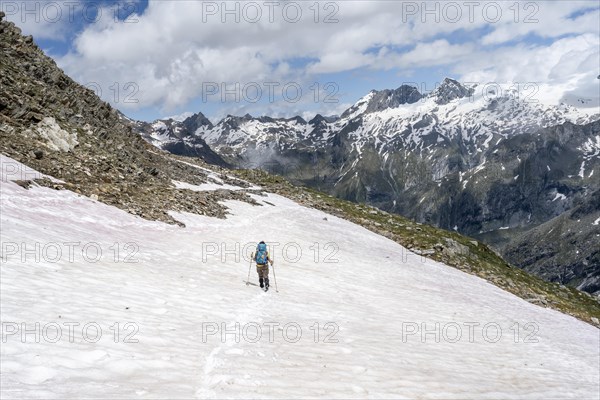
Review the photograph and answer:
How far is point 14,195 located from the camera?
25531 millimetres

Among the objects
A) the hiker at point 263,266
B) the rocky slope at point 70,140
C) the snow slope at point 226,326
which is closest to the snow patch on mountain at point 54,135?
the rocky slope at point 70,140

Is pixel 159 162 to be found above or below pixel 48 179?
above

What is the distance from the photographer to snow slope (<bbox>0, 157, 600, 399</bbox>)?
36.3 ft

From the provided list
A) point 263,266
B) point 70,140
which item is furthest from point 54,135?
point 263,266

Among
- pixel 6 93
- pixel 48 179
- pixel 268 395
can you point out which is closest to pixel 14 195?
pixel 48 179

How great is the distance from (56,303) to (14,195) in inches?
573

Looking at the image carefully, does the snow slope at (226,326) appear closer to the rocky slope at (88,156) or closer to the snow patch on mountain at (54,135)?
the rocky slope at (88,156)

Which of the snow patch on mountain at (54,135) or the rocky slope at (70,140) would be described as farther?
the snow patch on mountain at (54,135)

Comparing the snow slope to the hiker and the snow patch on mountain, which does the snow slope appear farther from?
the snow patch on mountain

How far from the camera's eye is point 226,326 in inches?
648

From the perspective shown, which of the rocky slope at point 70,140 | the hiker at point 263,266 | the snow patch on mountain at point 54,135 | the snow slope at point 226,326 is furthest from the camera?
the snow patch on mountain at point 54,135

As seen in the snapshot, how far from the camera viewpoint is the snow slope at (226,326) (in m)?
11.1

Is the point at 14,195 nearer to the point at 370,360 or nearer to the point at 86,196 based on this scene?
the point at 86,196

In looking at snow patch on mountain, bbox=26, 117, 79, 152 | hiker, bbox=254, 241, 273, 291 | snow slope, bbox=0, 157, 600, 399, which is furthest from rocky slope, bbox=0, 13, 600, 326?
hiker, bbox=254, 241, 273, 291
